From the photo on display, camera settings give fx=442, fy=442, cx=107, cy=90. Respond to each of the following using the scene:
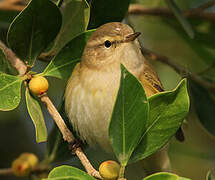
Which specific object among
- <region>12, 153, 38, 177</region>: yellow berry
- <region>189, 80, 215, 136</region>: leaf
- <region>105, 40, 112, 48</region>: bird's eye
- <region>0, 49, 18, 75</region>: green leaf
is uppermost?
<region>0, 49, 18, 75</region>: green leaf

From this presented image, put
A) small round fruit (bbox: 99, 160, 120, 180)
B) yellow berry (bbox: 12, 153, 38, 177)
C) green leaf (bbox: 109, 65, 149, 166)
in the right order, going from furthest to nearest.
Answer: yellow berry (bbox: 12, 153, 38, 177)
small round fruit (bbox: 99, 160, 120, 180)
green leaf (bbox: 109, 65, 149, 166)

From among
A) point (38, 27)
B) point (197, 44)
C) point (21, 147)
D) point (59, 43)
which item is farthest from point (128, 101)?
point (21, 147)

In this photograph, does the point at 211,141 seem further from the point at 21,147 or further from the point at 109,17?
the point at 109,17

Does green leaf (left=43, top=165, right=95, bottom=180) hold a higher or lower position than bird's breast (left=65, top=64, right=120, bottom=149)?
higher

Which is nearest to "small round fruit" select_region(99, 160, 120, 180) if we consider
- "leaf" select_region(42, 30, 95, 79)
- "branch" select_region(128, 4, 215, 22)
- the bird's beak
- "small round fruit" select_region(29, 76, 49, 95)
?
"small round fruit" select_region(29, 76, 49, 95)

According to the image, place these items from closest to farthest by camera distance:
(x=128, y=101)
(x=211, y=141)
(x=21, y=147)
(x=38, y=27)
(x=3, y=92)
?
(x=128, y=101)
(x=3, y=92)
(x=38, y=27)
(x=21, y=147)
(x=211, y=141)

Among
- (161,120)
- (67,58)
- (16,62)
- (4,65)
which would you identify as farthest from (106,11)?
(161,120)

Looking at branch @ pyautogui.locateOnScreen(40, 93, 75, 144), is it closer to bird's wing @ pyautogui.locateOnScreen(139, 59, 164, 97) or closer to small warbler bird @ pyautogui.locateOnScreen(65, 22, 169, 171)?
small warbler bird @ pyautogui.locateOnScreen(65, 22, 169, 171)

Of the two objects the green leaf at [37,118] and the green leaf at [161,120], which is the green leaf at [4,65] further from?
the green leaf at [161,120]
